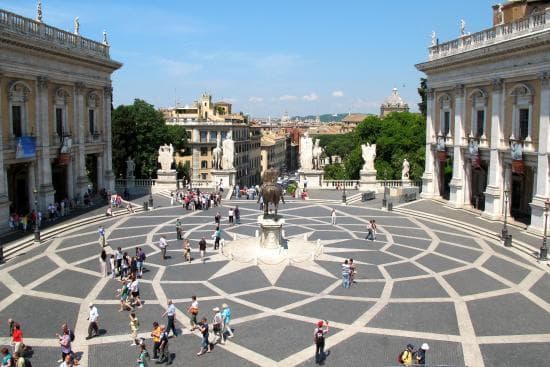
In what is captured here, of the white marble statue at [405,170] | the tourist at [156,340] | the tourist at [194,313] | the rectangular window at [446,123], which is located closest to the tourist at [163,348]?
the tourist at [156,340]

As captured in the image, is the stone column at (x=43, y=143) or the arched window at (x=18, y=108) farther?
the stone column at (x=43, y=143)

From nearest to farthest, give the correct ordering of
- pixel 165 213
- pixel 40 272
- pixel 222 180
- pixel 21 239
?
1. pixel 40 272
2. pixel 21 239
3. pixel 165 213
4. pixel 222 180

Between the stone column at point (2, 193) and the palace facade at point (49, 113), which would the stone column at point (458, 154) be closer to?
the palace facade at point (49, 113)

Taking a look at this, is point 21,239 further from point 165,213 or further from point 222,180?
point 222,180

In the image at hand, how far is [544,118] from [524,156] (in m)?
3.24

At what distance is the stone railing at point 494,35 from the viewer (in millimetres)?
31013

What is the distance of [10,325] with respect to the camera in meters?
17.1

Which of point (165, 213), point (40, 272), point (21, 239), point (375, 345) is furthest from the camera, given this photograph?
point (165, 213)

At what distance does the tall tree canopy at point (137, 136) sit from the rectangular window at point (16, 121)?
922 inches

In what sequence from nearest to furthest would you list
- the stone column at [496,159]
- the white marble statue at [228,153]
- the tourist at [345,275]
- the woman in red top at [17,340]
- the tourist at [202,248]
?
the woman in red top at [17,340], the tourist at [345,275], the tourist at [202,248], the stone column at [496,159], the white marble statue at [228,153]

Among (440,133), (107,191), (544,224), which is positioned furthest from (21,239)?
(440,133)

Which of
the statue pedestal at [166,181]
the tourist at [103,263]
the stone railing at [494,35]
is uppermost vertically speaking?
the stone railing at [494,35]

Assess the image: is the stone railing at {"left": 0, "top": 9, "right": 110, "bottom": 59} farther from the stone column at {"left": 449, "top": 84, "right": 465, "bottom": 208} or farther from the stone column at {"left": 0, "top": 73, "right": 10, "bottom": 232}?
the stone column at {"left": 449, "top": 84, "right": 465, "bottom": 208}

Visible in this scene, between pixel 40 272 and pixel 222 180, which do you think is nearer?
pixel 40 272
